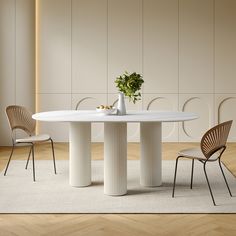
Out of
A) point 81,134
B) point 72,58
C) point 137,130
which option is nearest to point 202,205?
point 81,134

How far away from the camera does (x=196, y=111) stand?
7785 millimetres

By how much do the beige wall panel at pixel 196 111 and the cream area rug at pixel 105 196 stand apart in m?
2.43

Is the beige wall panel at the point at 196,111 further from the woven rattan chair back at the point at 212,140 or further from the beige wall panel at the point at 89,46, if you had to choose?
the woven rattan chair back at the point at 212,140

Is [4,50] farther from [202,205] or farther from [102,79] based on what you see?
[202,205]

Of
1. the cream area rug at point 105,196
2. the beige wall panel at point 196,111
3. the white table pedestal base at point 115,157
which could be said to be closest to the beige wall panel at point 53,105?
the beige wall panel at point 196,111

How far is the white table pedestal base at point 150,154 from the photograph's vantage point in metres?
4.53

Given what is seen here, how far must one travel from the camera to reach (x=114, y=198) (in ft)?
13.5

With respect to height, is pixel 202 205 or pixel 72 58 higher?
pixel 72 58

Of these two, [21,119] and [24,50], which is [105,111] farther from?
[24,50]

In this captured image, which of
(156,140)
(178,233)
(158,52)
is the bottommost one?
(178,233)

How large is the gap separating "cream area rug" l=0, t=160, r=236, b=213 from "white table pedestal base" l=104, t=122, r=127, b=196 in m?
0.12

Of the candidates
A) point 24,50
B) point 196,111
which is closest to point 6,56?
point 24,50

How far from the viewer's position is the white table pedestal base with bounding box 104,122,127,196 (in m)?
4.17

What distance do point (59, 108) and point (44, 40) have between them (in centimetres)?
122
